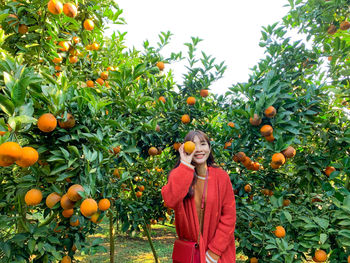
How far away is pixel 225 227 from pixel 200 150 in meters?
0.57

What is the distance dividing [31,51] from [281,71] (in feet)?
7.96

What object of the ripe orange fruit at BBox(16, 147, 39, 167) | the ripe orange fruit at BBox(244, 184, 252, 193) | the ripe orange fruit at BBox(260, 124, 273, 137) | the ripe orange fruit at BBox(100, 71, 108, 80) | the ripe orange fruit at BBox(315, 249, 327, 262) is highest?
the ripe orange fruit at BBox(100, 71, 108, 80)

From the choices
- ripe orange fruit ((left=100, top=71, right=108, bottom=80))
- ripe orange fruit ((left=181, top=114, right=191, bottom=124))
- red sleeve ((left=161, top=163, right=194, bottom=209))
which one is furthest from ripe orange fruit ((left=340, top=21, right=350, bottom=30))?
ripe orange fruit ((left=100, top=71, right=108, bottom=80))

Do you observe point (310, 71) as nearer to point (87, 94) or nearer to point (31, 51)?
point (87, 94)

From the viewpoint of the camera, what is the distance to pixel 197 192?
176 cm

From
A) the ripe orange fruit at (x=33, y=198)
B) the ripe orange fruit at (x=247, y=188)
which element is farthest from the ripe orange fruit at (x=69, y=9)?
the ripe orange fruit at (x=247, y=188)

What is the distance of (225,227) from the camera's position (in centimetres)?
162

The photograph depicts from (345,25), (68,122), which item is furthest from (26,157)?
(345,25)

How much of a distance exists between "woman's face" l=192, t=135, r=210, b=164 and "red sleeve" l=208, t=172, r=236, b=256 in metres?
0.26

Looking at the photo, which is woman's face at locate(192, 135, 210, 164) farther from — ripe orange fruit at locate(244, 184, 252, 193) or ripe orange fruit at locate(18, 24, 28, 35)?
ripe orange fruit at locate(18, 24, 28, 35)

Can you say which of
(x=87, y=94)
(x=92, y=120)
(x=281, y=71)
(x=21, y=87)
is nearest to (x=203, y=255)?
(x=92, y=120)

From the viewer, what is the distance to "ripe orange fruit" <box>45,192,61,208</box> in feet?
4.61

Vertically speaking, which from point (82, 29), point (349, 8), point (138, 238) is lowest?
point (138, 238)

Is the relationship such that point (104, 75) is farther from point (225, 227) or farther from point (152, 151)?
point (225, 227)
